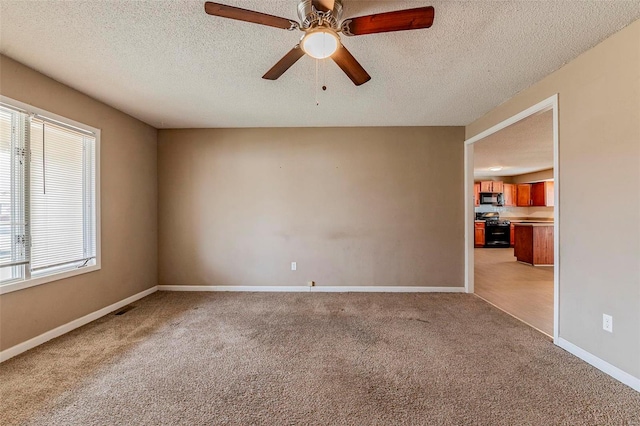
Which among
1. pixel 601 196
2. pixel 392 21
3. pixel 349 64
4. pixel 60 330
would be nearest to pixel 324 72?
pixel 349 64

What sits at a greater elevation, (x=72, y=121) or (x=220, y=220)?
(x=72, y=121)

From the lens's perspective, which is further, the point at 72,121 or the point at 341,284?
the point at 341,284

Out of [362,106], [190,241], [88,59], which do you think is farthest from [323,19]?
[190,241]

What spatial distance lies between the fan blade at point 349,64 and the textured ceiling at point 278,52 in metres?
0.28

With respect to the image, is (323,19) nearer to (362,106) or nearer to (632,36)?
(362,106)

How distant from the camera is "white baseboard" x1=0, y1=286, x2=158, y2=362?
83.9 inches

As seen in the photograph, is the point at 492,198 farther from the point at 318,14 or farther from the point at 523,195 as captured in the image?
the point at 318,14

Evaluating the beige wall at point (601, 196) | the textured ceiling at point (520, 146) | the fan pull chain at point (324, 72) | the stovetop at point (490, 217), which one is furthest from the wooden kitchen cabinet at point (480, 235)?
the fan pull chain at point (324, 72)

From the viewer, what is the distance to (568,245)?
88.0 inches

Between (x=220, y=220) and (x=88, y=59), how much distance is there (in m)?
2.31

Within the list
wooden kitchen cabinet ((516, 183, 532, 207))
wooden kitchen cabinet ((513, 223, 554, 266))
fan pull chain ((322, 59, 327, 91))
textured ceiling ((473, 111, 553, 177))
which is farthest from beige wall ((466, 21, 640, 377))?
wooden kitchen cabinet ((516, 183, 532, 207))

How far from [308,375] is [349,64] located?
2.21 m

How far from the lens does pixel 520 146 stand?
4.91m

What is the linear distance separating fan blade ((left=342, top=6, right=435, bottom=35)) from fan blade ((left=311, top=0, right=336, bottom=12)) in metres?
0.10
